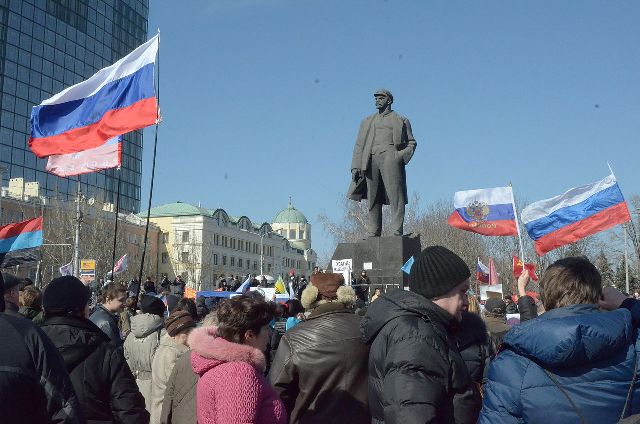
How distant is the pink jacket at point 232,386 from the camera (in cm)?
333

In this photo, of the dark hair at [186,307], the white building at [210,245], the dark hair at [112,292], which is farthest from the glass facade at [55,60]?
the dark hair at [186,307]

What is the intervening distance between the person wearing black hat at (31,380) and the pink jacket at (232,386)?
62 centimetres

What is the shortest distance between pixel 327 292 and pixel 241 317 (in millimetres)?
1197

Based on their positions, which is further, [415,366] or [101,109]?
[101,109]

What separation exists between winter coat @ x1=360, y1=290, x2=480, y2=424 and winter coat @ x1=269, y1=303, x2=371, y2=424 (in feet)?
2.86

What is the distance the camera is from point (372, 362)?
3426mm

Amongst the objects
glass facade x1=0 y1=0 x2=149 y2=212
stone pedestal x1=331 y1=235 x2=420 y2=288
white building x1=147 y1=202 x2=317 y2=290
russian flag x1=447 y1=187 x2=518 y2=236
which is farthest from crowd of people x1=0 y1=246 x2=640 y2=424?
white building x1=147 y1=202 x2=317 y2=290

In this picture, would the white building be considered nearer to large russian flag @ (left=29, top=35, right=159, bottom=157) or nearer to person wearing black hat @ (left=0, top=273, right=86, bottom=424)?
large russian flag @ (left=29, top=35, right=159, bottom=157)

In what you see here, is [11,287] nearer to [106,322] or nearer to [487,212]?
[106,322]

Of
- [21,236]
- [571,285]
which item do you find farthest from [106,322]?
[21,236]

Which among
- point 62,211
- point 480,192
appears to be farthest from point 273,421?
point 62,211

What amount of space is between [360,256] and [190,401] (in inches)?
327

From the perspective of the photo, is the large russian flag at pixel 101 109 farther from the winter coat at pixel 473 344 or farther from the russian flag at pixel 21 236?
the winter coat at pixel 473 344

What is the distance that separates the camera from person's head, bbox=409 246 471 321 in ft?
11.5
